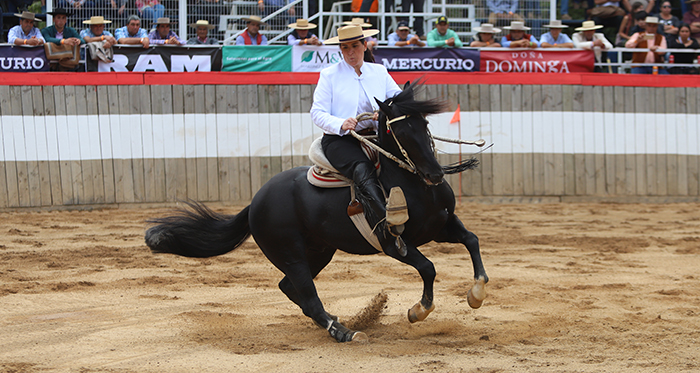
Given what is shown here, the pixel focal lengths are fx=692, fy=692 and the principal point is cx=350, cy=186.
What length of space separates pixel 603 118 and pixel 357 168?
10.2 metres

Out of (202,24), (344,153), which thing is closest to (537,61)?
(202,24)

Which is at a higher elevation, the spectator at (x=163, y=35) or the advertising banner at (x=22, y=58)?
the spectator at (x=163, y=35)

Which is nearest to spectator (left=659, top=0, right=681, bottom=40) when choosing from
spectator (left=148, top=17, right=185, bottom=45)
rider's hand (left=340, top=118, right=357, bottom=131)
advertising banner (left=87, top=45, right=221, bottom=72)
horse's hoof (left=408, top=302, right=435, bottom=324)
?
advertising banner (left=87, top=45, right=221, bottom=72)

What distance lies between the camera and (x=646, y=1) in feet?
54.0

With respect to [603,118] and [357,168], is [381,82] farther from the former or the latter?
[603,118]

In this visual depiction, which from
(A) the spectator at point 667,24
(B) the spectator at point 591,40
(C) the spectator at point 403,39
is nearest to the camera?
(C) the spectator at point 403,39

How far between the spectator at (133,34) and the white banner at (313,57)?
2.68 metres

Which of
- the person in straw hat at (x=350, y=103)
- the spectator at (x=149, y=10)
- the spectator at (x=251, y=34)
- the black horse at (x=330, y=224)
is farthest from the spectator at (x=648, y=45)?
the black horse at (x=330, y=224)

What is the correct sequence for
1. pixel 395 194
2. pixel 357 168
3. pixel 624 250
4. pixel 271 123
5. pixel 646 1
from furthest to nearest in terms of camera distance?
1. pixel 646 1
2. pixel 271 123
3. pixel 624 250
4. pixel 357 168
5. pixel 395 194

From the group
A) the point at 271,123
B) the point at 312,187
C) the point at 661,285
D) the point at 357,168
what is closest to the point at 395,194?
the point at 357,168

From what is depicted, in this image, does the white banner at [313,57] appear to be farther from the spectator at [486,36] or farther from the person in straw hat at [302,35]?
the spectator at [486,36]

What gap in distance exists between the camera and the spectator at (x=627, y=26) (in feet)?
49.6

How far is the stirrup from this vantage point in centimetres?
449

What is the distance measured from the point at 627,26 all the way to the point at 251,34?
27.4ft
